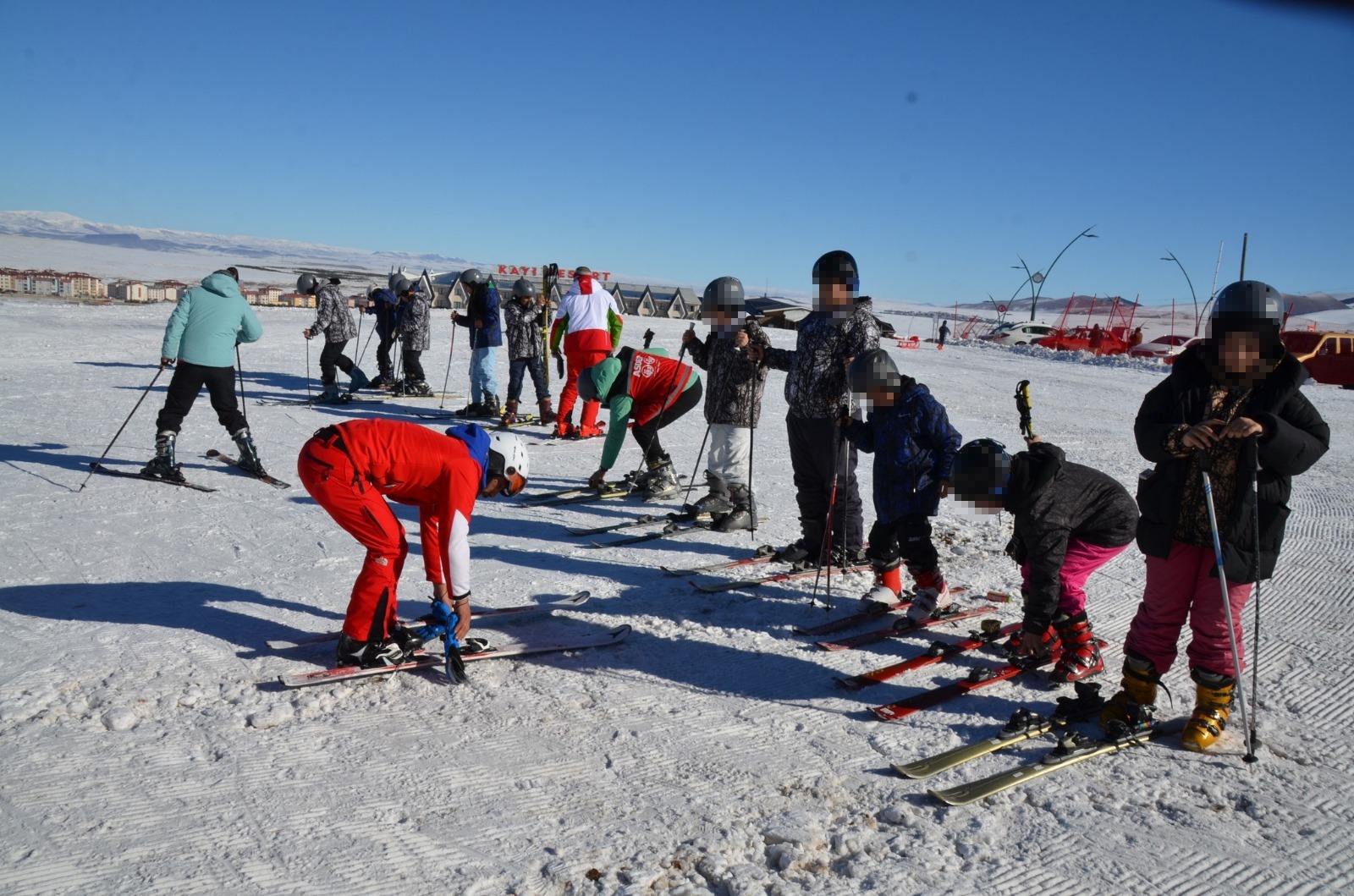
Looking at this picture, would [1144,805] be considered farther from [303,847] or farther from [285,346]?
[285,346]

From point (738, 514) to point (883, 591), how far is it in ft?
6.64

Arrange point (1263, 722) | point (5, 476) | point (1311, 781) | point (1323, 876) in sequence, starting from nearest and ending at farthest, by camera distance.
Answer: point (1323, 876), point (1311, 781), point (1263, 722), point (5, 476)

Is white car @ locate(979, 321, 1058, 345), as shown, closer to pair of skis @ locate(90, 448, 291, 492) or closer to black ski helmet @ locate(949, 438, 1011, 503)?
pair of skis @ locate(90, 448, 291, 492)

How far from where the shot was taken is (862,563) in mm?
6094

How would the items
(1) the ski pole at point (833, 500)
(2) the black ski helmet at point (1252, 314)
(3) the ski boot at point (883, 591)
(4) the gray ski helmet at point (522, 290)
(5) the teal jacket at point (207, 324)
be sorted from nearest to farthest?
1. (2) the black ski helmet at point (1252, 314)
2. (3) the ski boot at point (883, 591)
3. (1) the ski pole at point (833, 500)
4. (5) the teal jacket at point (207, 324)
5. (4) the gray ski helmet at point (522, 290)

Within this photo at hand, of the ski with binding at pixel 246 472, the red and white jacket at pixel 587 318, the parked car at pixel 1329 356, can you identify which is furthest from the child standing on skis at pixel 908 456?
the parked car at pixel 1329 356

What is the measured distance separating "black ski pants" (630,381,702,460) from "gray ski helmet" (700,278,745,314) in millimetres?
1323

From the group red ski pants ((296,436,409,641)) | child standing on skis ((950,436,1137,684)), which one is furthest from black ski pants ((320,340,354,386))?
child standing on skis ((950,436,1137,684))

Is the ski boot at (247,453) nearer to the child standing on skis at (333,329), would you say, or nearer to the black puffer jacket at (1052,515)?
the child standing on skis at (333,329)

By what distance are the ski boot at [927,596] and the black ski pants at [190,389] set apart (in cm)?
628

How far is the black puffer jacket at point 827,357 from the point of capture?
564cm

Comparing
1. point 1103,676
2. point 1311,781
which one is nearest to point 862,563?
point 1103,676

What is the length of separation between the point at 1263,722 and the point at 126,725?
15.9 ft

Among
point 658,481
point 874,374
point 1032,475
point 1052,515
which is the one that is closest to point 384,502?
point 874,374
